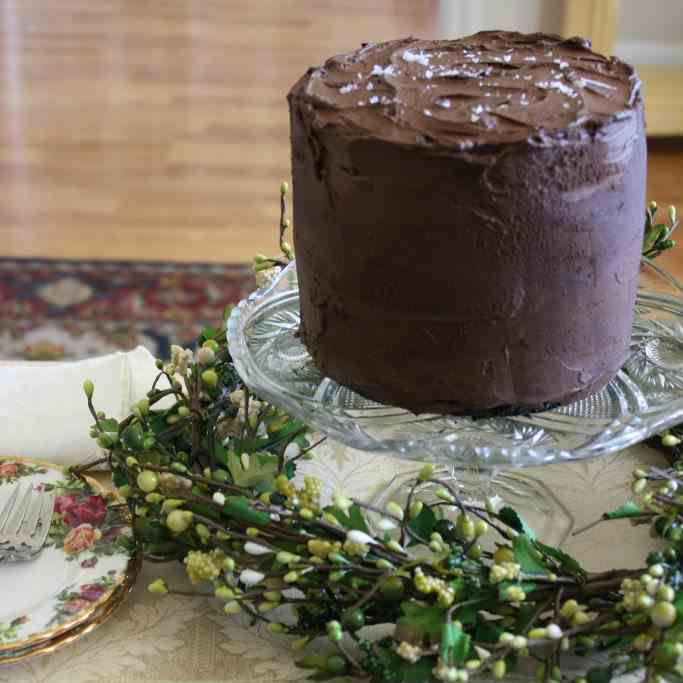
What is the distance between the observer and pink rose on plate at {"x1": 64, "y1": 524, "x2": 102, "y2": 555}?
941 mm

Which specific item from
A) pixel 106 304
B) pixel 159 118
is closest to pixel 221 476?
pixel 106 304

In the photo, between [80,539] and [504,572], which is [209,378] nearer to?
[80,539]

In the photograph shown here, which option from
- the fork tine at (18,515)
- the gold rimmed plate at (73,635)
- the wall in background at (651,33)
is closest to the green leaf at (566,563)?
the gold rimmed plate at (73,635)

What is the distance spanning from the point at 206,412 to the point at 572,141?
1.29 feet

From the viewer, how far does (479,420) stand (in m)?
0.98

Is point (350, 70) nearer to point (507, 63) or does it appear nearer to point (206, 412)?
point (507, 63)

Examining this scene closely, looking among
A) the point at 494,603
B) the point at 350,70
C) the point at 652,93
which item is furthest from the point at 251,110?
the point at 494,603

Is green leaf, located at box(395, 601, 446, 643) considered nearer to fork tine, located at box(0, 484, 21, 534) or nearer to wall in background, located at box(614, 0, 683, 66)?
fork tine, located at box(0, 484, 21, 534)

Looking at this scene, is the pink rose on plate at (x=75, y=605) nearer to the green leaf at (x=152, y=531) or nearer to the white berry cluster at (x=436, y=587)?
the green leaf at (x=152, y=531)

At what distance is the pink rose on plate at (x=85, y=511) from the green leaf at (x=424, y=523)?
28cm

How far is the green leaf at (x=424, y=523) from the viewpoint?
0.88 metres

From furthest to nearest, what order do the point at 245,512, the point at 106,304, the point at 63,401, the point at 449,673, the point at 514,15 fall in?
1. the point at 514,15
2. the point at 106,304
3. the point at 63,401
4. the point at 245,512
5. the point at 449,673

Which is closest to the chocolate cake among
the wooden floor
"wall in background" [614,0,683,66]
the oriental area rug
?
the oriental area rug

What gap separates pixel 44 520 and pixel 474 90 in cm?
50
